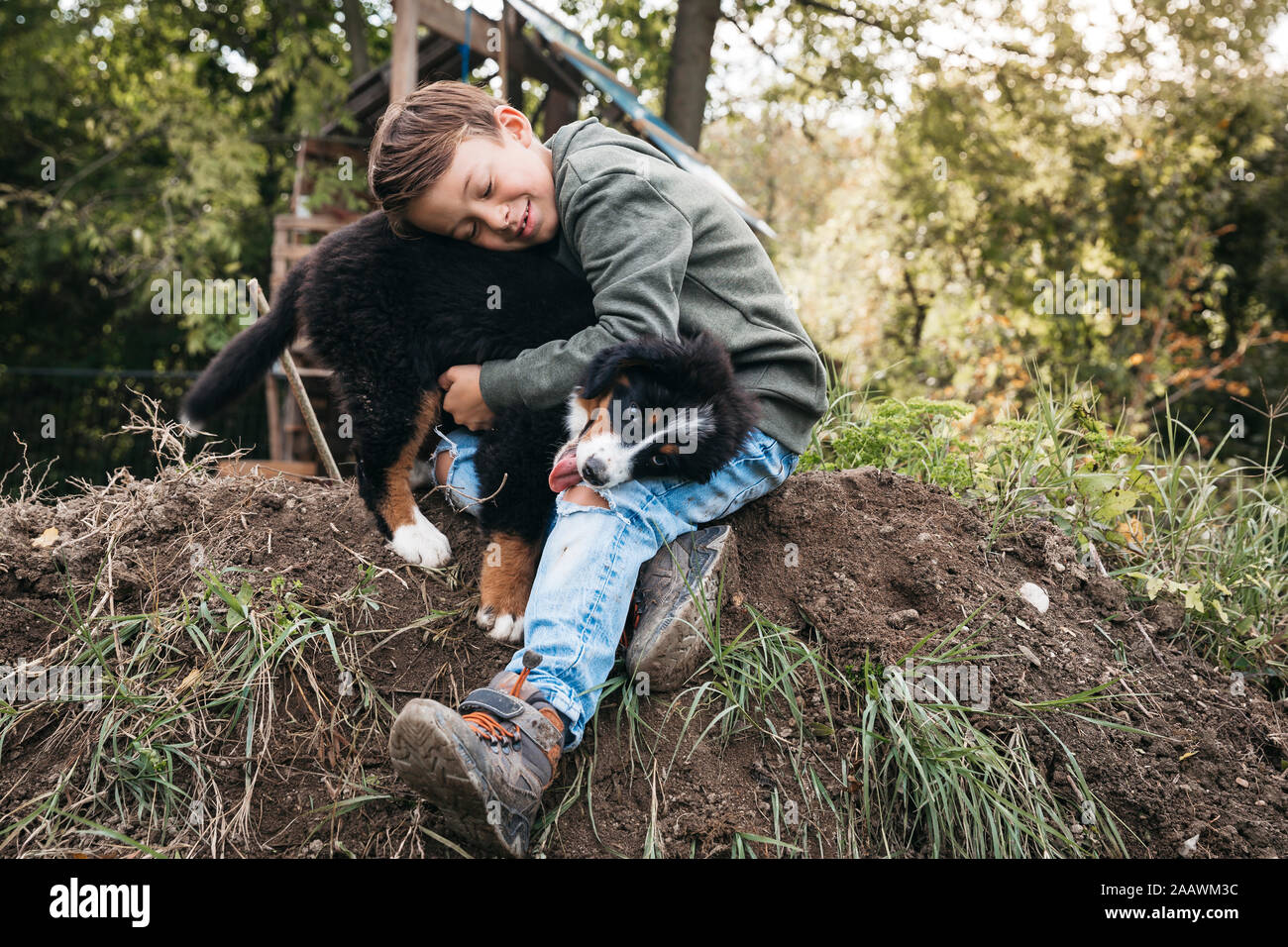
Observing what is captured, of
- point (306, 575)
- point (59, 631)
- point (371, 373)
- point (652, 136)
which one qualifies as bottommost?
point (59, 631)

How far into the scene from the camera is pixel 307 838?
2.18 m

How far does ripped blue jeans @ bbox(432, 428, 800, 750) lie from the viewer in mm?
2193

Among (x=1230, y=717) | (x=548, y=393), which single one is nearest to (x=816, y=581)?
(x=548, y=393)

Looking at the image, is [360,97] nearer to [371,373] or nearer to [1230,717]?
[371,373]

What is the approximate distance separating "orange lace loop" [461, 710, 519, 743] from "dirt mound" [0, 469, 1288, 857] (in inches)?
11.5

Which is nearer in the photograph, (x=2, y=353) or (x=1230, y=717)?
(x=1230, y=717)

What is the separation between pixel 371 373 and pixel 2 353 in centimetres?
1000

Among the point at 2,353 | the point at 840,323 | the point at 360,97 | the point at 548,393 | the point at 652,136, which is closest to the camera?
the point at 548,393

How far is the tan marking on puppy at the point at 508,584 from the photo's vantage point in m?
2.55

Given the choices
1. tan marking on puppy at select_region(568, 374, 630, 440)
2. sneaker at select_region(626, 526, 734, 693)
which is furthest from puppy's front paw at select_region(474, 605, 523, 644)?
tan marking on puppy at select_region(568, 374, 630, 440)

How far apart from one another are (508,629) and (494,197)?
1.23 metres

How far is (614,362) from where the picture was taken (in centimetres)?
226

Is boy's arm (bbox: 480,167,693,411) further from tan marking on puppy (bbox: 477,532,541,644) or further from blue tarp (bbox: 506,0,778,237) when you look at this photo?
blue tarp (bbox: 506,0,778,237)

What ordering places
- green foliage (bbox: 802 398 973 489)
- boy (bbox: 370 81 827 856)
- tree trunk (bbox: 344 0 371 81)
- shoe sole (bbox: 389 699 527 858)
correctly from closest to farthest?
shoe sole (bbox: 389 699 527 858), boy (bbox: 370 81 827 856), green foliage (bbox: 802 398 973 489), tree trunk (bbox: 344 0 371 81)
